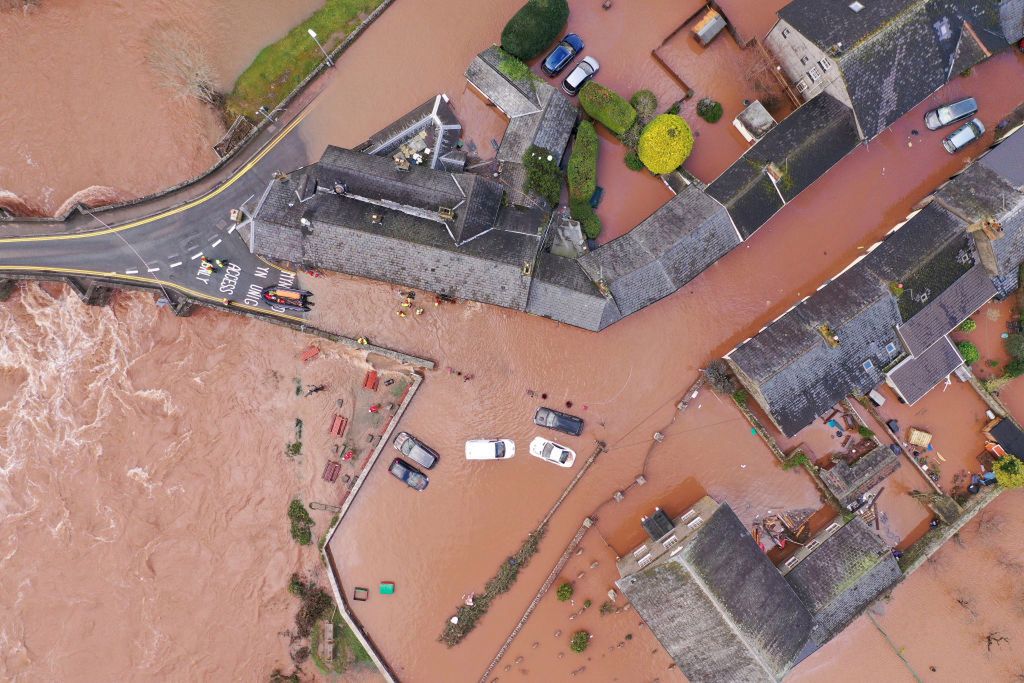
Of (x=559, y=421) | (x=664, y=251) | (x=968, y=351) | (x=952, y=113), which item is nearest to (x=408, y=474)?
(x=559, y=421)

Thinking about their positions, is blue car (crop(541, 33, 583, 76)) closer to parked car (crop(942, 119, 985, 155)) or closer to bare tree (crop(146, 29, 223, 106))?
bare tree (crop(146, 29, 223, 106))

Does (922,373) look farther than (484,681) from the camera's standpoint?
No

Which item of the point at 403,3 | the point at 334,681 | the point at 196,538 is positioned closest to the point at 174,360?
the point at 196,538

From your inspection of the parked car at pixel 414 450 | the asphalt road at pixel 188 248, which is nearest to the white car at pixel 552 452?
the parked car at pixel 414 450

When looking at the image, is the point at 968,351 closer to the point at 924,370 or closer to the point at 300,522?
the point at 924,370

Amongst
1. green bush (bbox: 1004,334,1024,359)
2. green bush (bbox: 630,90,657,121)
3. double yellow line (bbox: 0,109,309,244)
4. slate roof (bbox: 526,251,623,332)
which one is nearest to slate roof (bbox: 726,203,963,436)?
green bush (bbox: 1004,334,1024,359)

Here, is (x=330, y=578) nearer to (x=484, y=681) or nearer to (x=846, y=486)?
(x=484, y=681)
